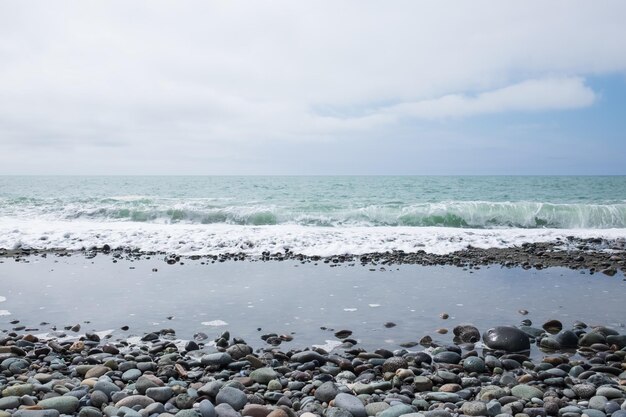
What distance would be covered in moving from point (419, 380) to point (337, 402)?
A: 0.96m

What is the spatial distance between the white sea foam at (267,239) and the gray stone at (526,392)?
8.56 meters

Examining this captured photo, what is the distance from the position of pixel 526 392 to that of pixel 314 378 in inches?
74.7

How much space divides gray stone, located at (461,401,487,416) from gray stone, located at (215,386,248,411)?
1800mm

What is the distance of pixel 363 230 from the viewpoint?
17.8m

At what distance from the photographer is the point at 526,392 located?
4363 millimetres

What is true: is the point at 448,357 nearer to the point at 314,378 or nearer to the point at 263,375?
the point at 314,378

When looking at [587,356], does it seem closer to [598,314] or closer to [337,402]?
[598,314]

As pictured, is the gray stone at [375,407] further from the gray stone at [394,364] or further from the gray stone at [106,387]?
the gray stone at [106,387]

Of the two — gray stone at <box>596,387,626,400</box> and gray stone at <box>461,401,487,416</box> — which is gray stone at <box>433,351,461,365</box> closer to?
gray stone at <box>461,401,487,416</box>

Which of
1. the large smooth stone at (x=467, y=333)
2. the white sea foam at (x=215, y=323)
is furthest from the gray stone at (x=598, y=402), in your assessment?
the white sea foam at (x=215, y=323)

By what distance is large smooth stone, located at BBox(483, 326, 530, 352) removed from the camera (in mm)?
5719

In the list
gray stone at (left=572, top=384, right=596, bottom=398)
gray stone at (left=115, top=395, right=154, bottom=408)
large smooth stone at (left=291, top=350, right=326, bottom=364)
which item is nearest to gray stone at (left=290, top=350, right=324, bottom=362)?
large smooth stone at (left=291, top=350, right=326, bottom=364)

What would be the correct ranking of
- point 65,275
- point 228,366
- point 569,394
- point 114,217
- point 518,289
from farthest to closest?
point 114,217, point 65,275, point 518,289, point 228,366, point 569,394

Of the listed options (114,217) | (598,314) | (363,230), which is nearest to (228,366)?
(598,314)
